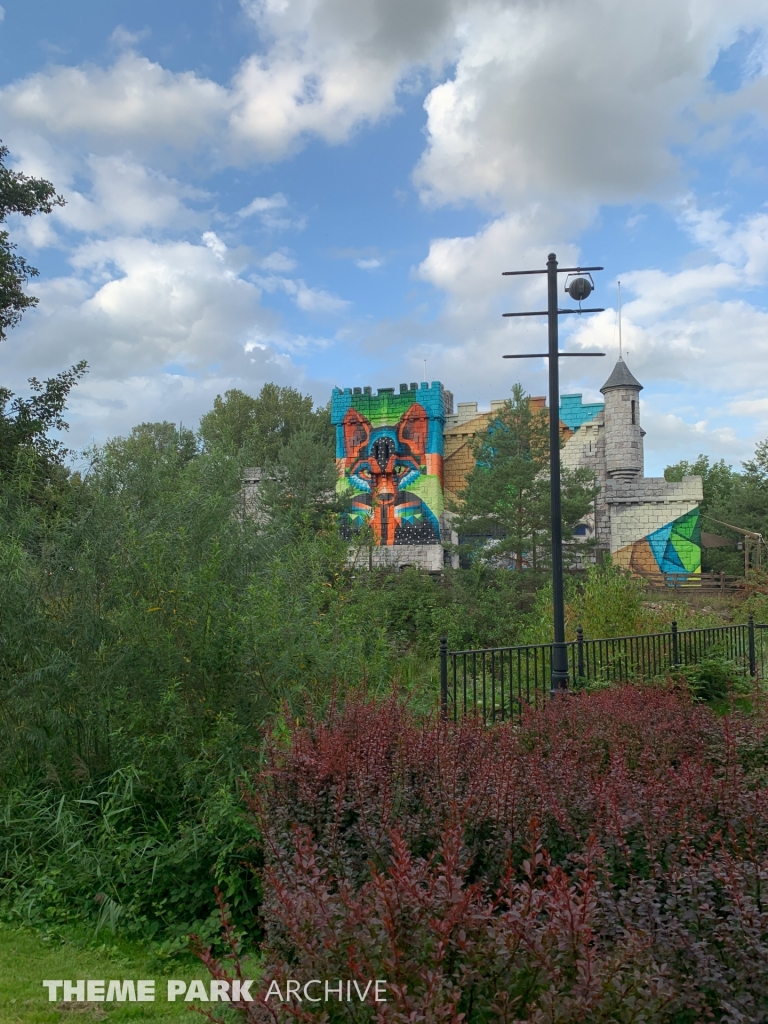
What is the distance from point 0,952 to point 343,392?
31.4m

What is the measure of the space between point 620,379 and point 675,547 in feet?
23.7

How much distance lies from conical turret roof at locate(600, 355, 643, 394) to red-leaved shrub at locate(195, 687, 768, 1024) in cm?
2767

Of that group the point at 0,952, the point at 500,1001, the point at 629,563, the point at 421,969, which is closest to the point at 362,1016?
the point at 421,969

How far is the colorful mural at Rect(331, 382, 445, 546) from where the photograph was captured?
33062 mm

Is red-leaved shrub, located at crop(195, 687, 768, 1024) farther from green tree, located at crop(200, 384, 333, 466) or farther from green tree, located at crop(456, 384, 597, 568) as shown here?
green tree, located at crop(200, 384, 333, 466)

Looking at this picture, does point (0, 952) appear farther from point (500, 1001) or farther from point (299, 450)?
point (299, 450)

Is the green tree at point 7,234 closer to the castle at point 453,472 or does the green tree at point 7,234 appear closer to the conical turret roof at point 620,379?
the castle at point 453,472

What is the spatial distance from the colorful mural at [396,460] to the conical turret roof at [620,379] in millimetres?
7190

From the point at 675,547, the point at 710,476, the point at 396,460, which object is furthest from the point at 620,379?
the point at 710,476

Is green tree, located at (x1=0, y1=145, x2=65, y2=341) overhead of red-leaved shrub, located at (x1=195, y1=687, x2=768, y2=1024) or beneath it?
overhead

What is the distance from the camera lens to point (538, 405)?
3180cm

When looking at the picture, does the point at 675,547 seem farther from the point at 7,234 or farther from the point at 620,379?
the point at 7,234

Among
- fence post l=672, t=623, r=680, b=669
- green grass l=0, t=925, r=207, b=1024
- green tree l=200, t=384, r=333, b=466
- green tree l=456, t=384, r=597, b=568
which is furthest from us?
green tree l=200, t=384, r=333, b=466

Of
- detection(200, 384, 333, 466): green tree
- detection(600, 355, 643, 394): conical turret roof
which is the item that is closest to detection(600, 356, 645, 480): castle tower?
detection(600, 355, 643, 394): conical turret roof
